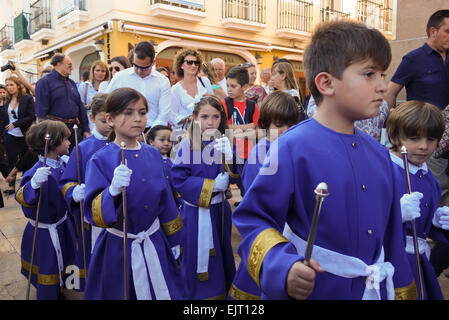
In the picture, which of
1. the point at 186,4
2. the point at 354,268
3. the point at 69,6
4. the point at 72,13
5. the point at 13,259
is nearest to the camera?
the point at 354,268

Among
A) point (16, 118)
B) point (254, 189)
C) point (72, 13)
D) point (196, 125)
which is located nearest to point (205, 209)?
point (196, 125)

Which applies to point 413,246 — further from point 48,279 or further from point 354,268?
point 48,279

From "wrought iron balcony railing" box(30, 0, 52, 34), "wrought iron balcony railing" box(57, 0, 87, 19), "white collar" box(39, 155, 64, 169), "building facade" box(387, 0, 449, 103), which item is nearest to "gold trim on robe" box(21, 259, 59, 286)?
"white collar" box(39, 155, 64, 169)

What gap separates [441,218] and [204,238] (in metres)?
1.71

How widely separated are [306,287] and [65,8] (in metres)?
17.4

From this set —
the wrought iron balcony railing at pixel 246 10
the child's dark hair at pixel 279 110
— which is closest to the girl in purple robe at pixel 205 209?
the child's dark hair at pixel 279 110

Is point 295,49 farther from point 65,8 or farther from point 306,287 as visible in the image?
point 306,287

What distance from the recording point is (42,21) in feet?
62.0

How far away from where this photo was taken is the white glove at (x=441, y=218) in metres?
2.02

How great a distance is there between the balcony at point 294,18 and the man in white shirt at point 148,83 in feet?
42.3

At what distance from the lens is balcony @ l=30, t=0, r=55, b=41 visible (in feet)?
58.6

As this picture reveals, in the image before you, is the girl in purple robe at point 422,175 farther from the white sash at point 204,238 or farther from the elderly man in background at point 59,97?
the elderly man in background at point 59,97

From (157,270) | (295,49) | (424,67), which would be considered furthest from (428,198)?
(295,49)

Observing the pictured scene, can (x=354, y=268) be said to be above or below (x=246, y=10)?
below
